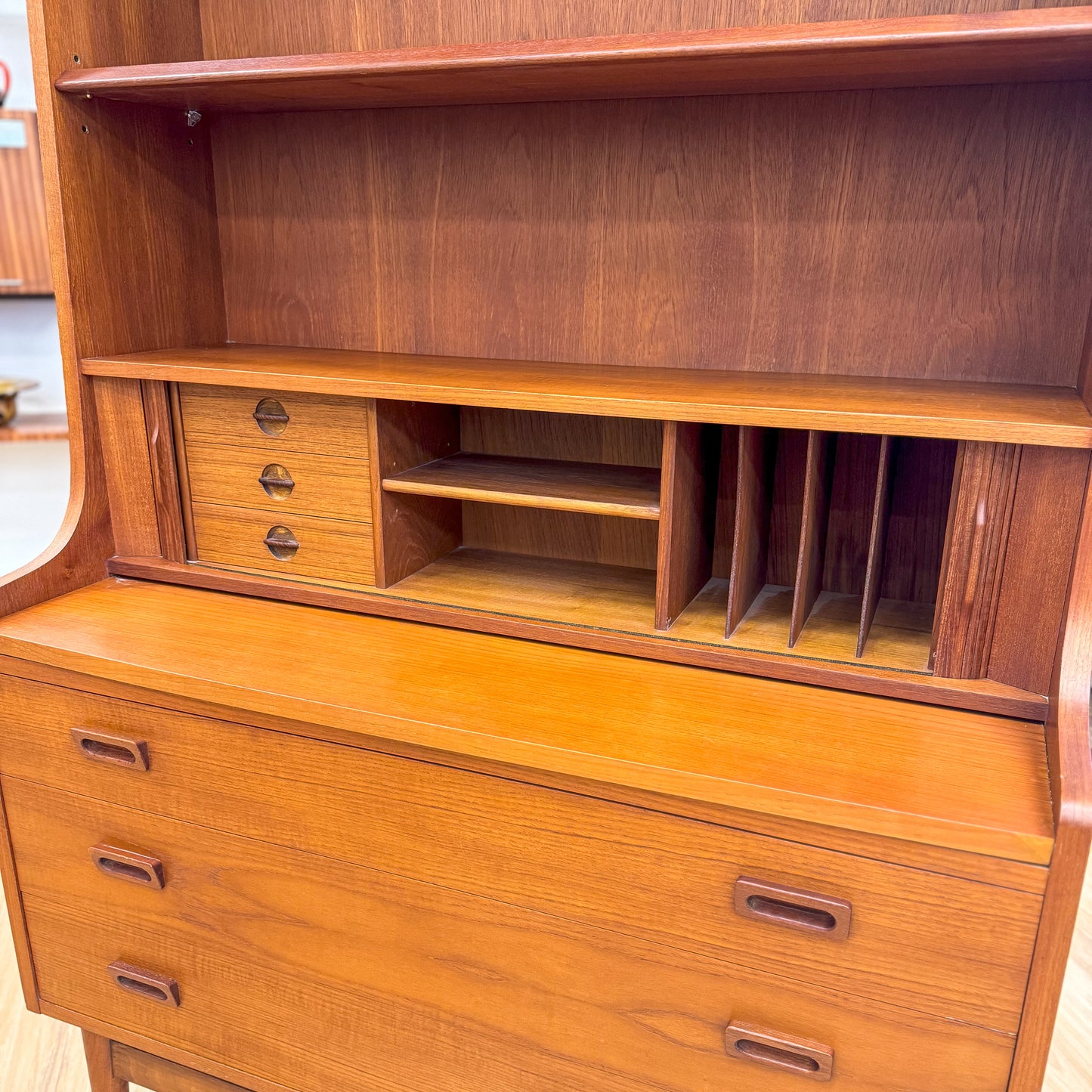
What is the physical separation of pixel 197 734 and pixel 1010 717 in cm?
92

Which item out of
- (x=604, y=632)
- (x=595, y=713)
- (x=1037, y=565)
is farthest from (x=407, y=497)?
(x=1037, y=565)

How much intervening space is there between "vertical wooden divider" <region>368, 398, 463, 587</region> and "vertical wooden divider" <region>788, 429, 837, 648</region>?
0.53 metres

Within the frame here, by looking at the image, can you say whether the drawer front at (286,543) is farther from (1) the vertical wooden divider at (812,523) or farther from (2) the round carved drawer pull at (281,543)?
(1) the vertical wooden divider at (812,523)

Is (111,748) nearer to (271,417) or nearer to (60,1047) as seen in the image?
(271,417)

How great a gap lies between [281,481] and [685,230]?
651 millimetres

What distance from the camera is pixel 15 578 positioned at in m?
1.27

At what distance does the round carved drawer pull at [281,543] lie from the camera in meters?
1.32

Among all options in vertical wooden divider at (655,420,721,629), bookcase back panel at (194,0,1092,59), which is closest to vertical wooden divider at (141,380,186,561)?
bookcase back panel at (194,0,1092,59)

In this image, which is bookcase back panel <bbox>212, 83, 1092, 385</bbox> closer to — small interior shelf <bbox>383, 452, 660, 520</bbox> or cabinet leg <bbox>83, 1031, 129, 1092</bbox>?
small interior shelf <bbox>383, 452, 660, 520</bbox>

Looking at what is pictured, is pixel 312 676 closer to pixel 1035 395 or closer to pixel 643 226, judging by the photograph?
pixel 643 226

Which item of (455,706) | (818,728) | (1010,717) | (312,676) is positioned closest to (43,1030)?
(312,676)

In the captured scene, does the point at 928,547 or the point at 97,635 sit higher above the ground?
the point at 928,547

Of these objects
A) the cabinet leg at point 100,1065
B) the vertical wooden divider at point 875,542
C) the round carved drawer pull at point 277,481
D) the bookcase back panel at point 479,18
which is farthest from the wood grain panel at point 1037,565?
the cabinet leg at point 100,1065

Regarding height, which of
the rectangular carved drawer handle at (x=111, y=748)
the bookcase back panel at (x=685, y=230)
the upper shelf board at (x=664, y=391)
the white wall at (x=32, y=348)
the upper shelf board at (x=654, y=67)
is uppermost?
the upper shelf board at (x=654, y=67)
